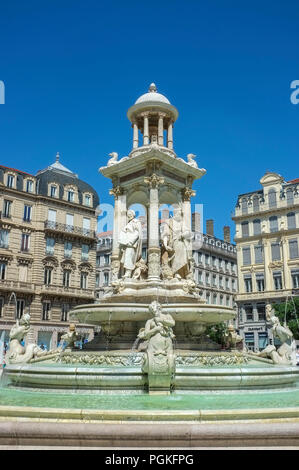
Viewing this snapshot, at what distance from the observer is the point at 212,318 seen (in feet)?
42.0

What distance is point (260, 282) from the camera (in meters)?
58.0

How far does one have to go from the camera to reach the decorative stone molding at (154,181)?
1627 centimetres

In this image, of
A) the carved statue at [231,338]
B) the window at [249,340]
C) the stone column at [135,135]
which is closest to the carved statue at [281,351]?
the carved statue at [231,338]

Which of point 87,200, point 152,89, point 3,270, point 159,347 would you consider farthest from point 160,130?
point 87,200

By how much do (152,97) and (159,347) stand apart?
12.4 meters

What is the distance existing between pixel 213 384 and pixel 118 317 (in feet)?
14.7

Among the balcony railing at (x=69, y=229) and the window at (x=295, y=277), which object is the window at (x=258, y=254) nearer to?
the window at (x=295, y=277)

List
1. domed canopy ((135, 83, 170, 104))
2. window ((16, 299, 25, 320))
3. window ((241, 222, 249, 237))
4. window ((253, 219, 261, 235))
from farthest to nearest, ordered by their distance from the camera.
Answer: window ((241, 222, 249, 237)), window ((253, 219, 261, 235)), window ((16, 299, 25, 320)), domed canopy ((135, 83, 170, 104))

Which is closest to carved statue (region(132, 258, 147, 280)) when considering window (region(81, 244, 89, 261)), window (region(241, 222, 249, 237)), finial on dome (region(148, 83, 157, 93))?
finial on dome (region(148, 83, 157, 93))

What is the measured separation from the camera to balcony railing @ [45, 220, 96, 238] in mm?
52053

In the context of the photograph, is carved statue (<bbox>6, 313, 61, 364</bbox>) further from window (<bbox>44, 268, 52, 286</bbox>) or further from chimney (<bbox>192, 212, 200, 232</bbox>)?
chimney (<bbox>192, 212, 200, 232</bbox>)

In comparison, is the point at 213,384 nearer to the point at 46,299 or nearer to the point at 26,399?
the point at 26,399

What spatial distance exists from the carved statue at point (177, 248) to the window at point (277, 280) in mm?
42927

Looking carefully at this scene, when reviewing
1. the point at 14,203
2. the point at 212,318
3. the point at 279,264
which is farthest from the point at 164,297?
the point at 279,264
